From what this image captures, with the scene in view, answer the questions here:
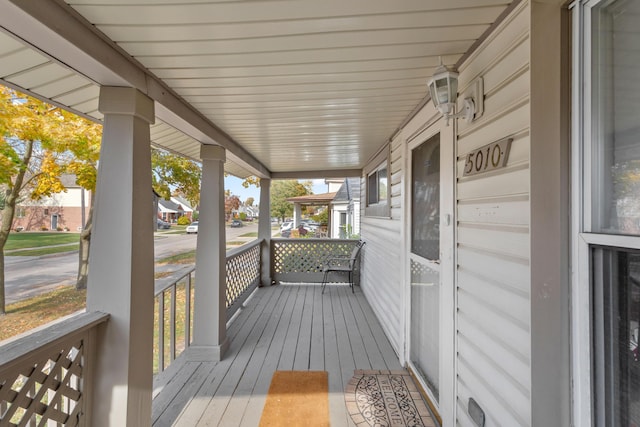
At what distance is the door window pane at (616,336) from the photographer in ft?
2.81

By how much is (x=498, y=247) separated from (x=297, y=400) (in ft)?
6.07

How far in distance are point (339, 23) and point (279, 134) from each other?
6.52 ft

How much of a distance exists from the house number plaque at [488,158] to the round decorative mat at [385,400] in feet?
5.67

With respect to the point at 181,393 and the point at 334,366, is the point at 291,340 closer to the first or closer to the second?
the point at 334,366

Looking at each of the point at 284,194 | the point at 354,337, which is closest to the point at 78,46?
the point at 354,337

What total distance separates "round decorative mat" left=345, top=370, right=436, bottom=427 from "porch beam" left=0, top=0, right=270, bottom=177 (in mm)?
2516

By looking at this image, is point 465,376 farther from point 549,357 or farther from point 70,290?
point 70,290

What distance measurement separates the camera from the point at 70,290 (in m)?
4.11

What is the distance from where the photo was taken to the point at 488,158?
1444 mm

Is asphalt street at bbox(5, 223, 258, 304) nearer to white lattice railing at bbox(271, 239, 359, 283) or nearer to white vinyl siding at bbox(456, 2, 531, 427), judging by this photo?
white lattice railing at bbox(271, 239, 359, 283)

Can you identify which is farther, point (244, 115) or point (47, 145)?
point (47, 145)

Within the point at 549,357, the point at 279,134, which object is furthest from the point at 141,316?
the point at 279,134

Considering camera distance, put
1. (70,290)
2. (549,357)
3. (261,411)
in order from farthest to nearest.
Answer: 1. (70,290)
2. (261,411)
3. (549,357)

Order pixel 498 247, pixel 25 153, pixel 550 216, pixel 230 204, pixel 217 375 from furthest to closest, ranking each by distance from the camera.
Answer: pixel 230 204 → pixel 25 153 → pixel 217 375 → pixel 498 247 → pixel 550 216
